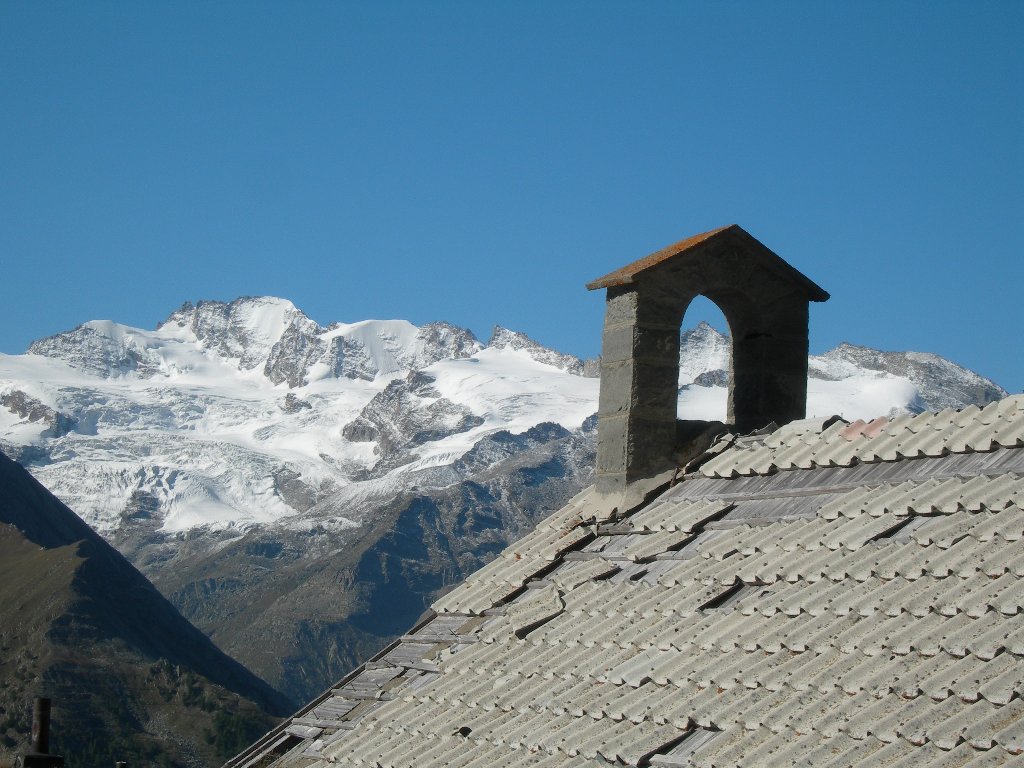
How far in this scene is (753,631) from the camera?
6.67m

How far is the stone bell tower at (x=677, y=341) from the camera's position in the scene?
33.8ft

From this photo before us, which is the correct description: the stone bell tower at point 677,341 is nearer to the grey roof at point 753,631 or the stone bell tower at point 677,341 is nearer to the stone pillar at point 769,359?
the stone pillar at point 769,359

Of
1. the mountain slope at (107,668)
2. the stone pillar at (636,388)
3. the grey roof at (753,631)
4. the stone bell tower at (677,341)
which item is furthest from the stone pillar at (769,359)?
the mountain slope at (107,668)

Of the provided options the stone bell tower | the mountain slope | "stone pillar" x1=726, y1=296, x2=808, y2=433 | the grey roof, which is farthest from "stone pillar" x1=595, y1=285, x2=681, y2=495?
the mountain slope

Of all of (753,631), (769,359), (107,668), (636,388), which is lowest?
(107,668)

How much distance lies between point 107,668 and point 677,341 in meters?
129

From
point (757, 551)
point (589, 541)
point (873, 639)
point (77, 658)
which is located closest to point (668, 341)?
point (589, 541)

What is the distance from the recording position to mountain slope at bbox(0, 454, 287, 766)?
117 meters

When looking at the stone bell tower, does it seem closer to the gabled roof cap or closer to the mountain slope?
the gabled roof cap

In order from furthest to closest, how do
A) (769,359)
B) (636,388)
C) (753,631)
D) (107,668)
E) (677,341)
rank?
(107,668) → (769,359) → (677,341) → (636,388) → (753,631)

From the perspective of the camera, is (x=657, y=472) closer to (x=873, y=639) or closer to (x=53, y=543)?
(x=873, y=639)

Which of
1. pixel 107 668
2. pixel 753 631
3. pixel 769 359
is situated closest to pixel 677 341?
pixel 769 359

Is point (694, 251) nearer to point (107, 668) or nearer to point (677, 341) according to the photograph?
point (677, 341)

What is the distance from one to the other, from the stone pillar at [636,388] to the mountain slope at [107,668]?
96107 millimetres
